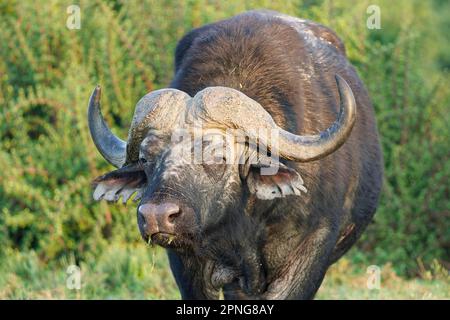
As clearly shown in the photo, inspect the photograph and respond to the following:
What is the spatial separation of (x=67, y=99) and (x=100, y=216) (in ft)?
3.75

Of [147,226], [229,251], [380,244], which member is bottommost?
[380,244]

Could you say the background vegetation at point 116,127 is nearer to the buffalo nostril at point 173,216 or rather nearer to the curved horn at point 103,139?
the curved horn at point 103,139

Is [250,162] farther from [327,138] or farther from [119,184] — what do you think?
[119,184]

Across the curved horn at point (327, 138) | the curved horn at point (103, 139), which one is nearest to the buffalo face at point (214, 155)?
the curved horn at point (327, 138)

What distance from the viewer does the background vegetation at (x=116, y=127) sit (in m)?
9.19

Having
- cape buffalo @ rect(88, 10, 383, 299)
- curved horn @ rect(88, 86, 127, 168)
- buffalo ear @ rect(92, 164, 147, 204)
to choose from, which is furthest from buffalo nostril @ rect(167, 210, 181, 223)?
curved horn @ rect(88, 86, 127, 168)

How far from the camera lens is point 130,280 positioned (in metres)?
8.20

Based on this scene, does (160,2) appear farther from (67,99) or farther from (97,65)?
(67,99)

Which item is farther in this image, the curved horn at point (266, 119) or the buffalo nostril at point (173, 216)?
the curved horn at point (266, 119)

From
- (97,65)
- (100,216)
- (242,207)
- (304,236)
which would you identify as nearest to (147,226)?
(242,207)

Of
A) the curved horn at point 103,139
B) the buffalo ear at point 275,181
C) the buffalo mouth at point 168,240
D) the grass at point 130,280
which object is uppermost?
the curved horn at point 103,139

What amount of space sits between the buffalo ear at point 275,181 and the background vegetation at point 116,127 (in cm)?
317

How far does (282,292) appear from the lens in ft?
19.9

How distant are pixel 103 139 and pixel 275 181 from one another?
1.14 metres
